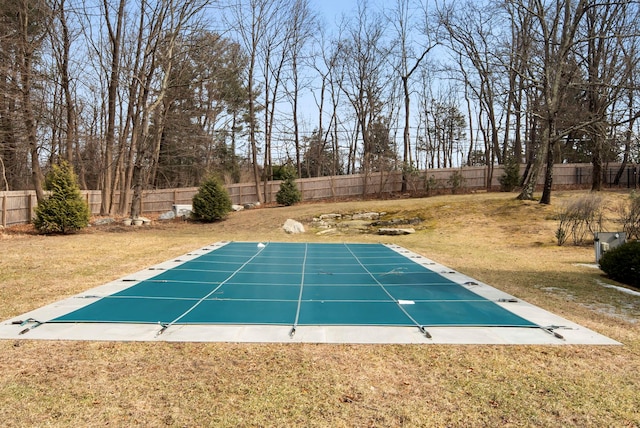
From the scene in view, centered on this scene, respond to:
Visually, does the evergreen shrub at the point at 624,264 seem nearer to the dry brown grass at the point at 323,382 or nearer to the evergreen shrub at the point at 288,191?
the dry brown grass at the point at 323,382

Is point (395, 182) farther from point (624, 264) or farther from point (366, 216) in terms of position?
point (624, 264)

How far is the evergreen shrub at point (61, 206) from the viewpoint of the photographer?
36.9ft

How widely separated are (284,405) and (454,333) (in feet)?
6.09

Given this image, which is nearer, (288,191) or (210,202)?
(210,202)

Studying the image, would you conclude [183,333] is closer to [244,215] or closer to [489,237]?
[489,237]

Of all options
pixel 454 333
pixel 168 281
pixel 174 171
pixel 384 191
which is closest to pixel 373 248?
pixel 168 281

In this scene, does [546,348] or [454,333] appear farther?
[454,333]

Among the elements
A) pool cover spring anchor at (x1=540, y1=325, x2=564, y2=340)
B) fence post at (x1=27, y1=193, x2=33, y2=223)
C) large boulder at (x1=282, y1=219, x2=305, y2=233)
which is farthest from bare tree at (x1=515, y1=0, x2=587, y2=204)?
fence post at (x1=27, y1=193, x2=33, y2=223)

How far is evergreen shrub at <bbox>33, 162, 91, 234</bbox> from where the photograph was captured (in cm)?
1126

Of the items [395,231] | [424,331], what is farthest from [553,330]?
[395,231]

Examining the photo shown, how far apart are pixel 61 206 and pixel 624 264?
1310 centimetres

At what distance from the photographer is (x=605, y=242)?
729 centimetres

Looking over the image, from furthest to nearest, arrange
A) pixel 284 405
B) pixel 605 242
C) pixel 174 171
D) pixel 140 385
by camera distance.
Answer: pixel 174 171, pixel 605 242, pixel 140 385, pixel 284 405

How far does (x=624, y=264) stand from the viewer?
5.94 meters
